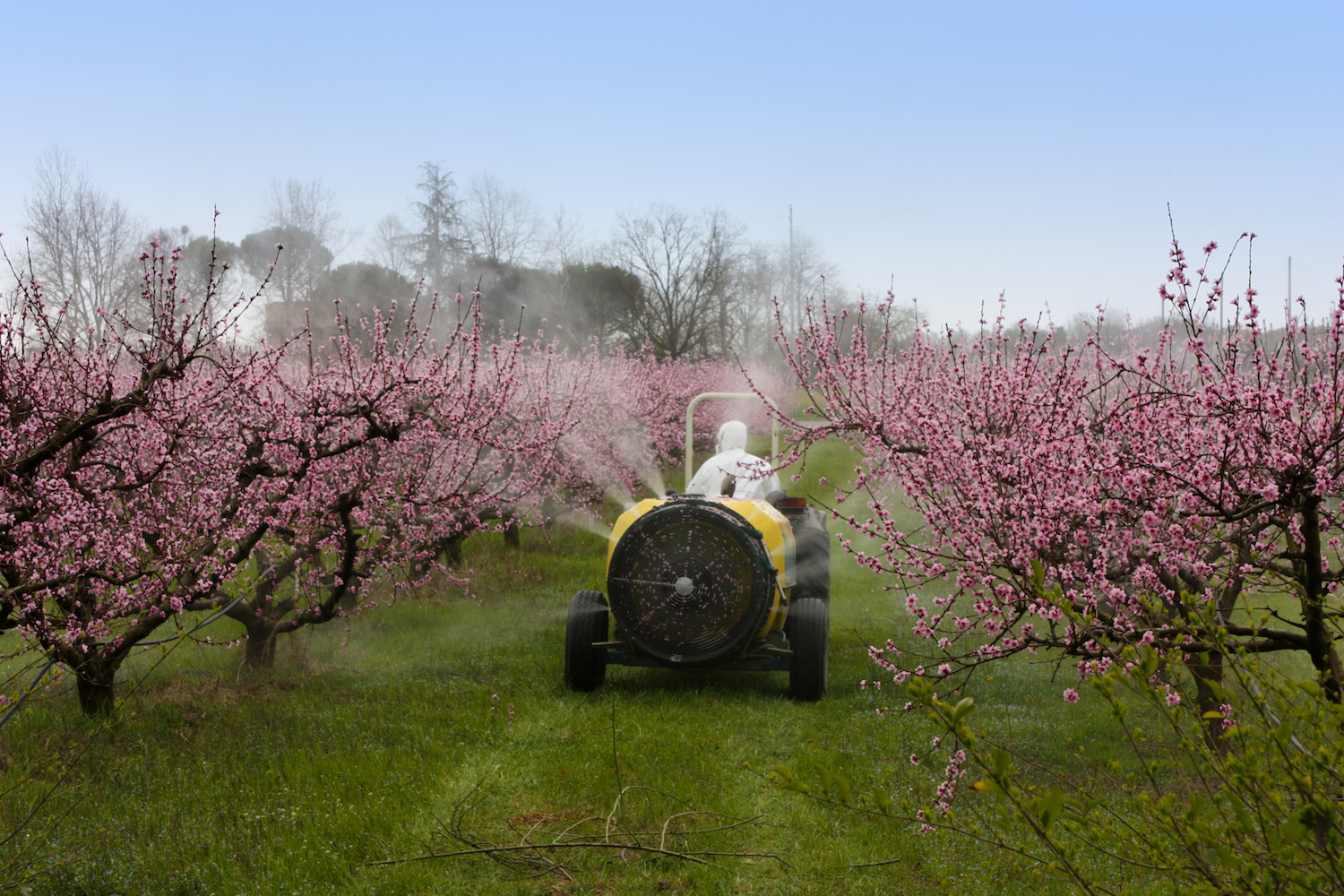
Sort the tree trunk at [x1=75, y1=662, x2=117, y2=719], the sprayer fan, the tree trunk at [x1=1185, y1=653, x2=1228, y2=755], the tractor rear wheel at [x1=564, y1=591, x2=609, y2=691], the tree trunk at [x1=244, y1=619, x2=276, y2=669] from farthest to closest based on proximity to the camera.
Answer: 1. the tree trunk at [x1=244, y1=619, x2=276, y2=669]
2. the tractor rear wheel at [x1=564, y1=591, x2=609, y2=691]
3. the sprayer fan
4. the tree trunk at [x1=75, y1=662, x2=117, y2=719]
5. the tree trunk at [x1=1185, y1=653, x2=1228, y2=755]

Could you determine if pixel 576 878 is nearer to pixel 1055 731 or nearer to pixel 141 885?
pixel 141 885

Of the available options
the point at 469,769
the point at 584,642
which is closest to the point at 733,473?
the point at 584,642

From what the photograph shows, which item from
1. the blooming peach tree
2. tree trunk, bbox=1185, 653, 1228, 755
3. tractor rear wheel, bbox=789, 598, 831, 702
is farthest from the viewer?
tractor rear wheel, bbox=789, 598, 831, 702

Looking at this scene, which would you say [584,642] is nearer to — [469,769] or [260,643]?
[469,769]

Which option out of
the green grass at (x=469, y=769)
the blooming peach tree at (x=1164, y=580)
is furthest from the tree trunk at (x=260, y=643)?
the blooming peach tree at (x=1164, y=580)

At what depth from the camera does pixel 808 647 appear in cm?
679

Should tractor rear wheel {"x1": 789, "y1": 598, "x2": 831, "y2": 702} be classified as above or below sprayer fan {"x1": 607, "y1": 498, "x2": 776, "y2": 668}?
below

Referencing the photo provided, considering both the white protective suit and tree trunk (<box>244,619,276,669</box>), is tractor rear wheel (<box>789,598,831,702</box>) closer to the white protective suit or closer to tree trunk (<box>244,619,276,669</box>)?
the white protective suit

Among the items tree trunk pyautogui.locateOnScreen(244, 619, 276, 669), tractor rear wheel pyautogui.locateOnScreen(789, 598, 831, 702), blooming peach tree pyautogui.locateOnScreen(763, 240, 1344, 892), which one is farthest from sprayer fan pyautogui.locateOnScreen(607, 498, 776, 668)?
tree trunk pyautogui.locateOnScreen(244, 619, 276, 669)

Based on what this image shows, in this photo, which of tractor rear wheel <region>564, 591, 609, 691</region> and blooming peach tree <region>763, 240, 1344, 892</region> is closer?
blooming peach tree <region>763, 240, 1344, 892</region>

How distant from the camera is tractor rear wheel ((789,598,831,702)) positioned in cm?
676

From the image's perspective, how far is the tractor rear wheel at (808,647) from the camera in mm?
6762

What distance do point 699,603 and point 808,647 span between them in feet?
2.90

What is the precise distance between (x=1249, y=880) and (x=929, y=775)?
3.94 m
